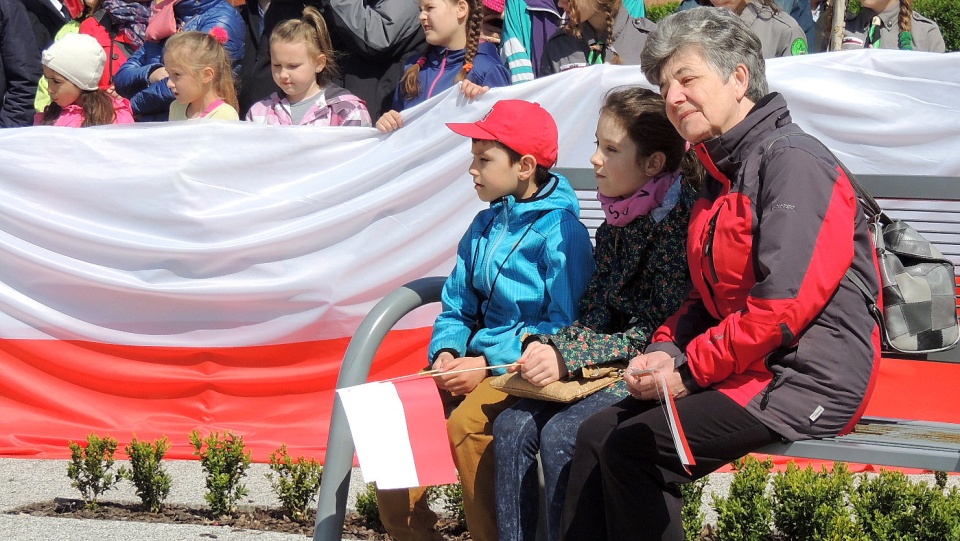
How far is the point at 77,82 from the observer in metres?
7.39

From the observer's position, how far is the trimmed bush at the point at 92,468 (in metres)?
5.07

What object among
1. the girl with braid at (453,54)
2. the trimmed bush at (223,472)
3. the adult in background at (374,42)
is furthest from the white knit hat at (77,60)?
the trimmed bush at (223,472)

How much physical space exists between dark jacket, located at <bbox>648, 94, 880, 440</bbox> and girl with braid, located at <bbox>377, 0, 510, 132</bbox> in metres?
Answer: 2.99

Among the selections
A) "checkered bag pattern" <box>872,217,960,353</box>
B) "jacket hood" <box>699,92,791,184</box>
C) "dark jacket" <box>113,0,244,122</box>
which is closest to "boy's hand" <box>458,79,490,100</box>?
"dark jacket" <box>113,0,244,122</box>

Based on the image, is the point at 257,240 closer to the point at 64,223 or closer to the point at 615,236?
the point at 64,223

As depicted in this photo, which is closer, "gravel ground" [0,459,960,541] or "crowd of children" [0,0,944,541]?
"crowd of children" [0,0,944,541]

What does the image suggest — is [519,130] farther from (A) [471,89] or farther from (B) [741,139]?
(A) [471,89]

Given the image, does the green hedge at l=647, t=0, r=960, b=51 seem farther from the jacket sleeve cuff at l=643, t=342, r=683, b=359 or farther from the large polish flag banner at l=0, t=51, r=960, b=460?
the jacket sleeve cuff at l=643, t=342, r=683, b=359

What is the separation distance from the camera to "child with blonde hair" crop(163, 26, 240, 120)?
6.57 meters

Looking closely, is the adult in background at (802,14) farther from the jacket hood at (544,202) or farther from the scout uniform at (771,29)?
the jacket hood at (544,202)

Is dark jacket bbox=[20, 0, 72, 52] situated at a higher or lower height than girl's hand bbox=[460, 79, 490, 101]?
higher

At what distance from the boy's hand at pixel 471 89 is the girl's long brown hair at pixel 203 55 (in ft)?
5.57

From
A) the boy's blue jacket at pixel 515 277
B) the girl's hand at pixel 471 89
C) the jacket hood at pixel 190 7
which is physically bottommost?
the boy's blue jacket at pixel 515 277

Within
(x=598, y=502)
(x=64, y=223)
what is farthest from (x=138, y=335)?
(x=598, y=502)
